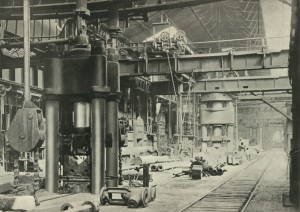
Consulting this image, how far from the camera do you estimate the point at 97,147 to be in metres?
9.84

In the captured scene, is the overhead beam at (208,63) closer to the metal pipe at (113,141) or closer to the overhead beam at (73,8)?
the overhead beam at (73,8)

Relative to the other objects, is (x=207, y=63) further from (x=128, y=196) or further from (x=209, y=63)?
(x=128, y=196)

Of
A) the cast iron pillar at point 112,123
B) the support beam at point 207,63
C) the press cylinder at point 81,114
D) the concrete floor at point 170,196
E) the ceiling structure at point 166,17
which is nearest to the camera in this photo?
the concrete floor at point 170,196

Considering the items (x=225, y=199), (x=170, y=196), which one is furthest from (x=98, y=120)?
(x=225, y=199)

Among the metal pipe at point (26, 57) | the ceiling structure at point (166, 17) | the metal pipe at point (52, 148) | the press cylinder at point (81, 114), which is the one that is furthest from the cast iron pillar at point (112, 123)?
the metal pipe at point (26, 57)

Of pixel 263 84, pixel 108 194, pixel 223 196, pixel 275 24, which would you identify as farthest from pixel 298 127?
pixel 275 24

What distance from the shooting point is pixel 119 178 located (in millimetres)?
11719

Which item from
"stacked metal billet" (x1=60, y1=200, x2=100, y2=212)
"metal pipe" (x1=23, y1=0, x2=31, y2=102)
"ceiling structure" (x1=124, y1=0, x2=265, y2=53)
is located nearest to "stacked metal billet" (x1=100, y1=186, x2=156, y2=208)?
"stacked metal billet" (x1=60, y1=200, x2=100, y2=212)

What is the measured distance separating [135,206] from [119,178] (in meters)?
3.05

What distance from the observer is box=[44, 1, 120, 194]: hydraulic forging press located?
992 centimetres

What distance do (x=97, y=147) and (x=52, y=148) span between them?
1127 millimetres

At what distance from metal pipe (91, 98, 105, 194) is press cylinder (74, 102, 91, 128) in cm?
45

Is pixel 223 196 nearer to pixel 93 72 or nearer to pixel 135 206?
pixel 135 206

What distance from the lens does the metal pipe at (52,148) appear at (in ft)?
33.0
